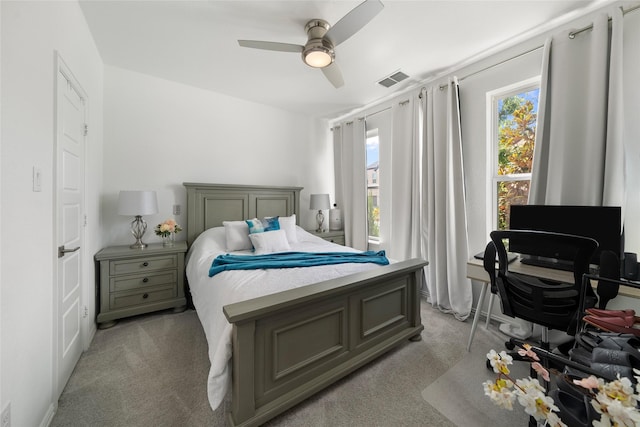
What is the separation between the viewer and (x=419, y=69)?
2.78m

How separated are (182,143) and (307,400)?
10.3ft

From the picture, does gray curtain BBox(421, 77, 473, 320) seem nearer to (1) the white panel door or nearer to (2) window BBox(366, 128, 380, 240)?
(2) window BBox(366, 128, 380, 240)

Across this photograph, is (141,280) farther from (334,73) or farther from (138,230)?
(334,73)

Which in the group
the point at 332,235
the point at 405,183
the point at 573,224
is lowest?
the point at 332,235

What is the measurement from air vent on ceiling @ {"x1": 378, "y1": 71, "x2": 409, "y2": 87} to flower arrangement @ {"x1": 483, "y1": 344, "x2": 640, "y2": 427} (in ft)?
9.91

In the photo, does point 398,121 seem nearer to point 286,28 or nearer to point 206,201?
point 286,28

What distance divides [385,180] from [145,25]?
10.3 ft

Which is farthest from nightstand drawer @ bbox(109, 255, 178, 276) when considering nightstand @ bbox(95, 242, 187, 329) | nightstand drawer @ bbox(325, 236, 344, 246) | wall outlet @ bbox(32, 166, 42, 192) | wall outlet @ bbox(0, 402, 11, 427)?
nightstand drawer @ bbox(325, 236, 344, 246)

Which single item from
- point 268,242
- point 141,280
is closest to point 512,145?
point 268,242

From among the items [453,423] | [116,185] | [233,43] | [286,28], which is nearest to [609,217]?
[453,423]

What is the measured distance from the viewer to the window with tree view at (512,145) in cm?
239

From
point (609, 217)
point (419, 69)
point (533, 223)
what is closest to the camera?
point (609, 217)

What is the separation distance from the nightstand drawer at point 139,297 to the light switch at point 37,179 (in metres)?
1.59

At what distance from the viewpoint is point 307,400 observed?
158 centimetres
